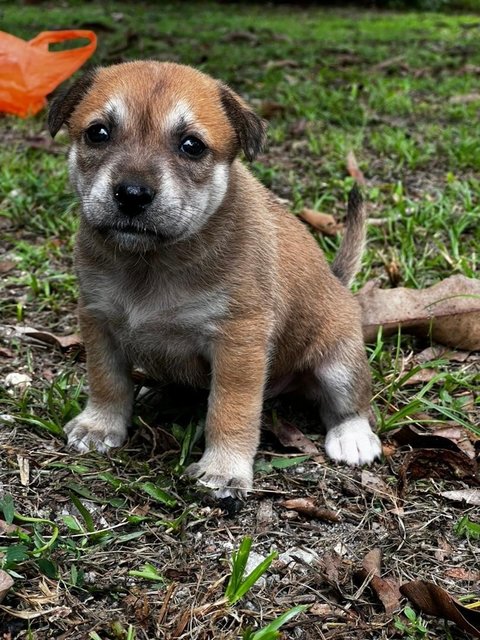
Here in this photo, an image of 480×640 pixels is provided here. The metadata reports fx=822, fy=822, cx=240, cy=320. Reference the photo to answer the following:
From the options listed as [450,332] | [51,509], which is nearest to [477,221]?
[450,332]

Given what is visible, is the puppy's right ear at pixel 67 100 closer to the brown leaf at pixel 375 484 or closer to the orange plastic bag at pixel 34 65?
the brown leaf at pixel 375 484

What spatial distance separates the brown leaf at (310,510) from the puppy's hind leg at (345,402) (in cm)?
44

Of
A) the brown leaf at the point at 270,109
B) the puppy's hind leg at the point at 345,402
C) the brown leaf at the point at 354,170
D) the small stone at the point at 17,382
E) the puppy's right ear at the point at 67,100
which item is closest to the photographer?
the puppy's right ear at the point at 67,100

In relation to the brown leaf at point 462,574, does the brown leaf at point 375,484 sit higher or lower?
lower

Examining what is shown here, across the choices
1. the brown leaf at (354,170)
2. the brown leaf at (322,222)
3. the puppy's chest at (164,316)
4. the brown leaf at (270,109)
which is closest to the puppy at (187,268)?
the puppy's chest at (164,316)

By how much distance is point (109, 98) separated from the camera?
10.5 ft

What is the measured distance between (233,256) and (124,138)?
2.21 ft

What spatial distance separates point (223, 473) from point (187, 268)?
0.86 m

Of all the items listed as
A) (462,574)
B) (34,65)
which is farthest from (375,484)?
(34,65)

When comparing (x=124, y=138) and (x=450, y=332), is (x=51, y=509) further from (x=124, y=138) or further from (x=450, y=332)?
(x=450, y=332)

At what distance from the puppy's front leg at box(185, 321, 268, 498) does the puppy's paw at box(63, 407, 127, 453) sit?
415 mm

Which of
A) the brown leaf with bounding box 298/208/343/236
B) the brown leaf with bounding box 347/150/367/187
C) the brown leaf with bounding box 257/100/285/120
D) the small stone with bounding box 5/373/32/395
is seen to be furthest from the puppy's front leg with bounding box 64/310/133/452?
the brown leaf with bounding box 257/100/285/120

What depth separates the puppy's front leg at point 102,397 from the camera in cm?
362

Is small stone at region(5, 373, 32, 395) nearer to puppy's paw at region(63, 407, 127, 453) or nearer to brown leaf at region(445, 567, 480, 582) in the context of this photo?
puppy's paw at region(63, 407, 127, 453)
